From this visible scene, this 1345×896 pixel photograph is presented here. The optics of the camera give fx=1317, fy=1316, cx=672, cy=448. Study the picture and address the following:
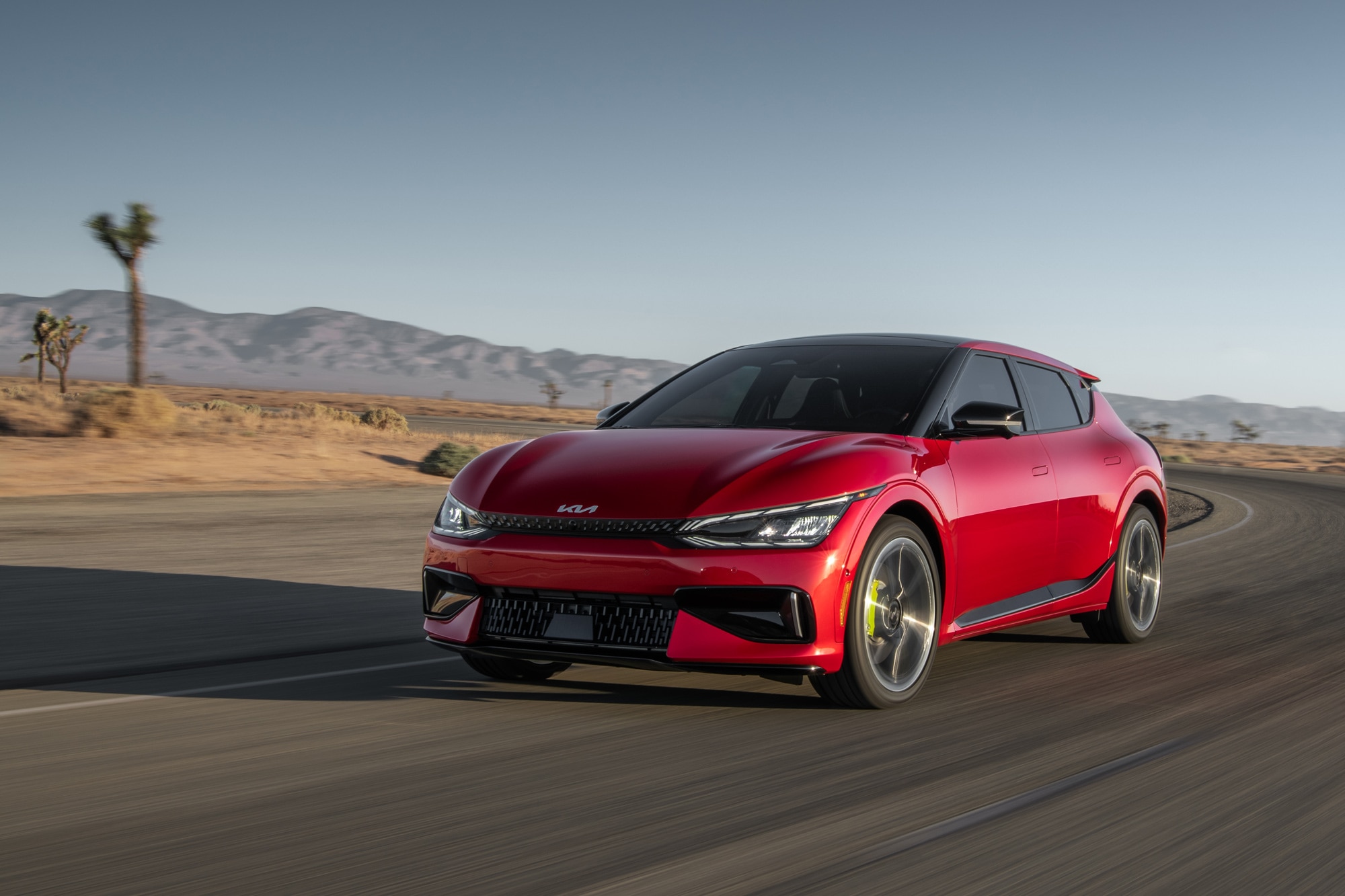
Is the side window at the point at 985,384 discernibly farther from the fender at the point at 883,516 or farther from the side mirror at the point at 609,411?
the side mirror at the point at 609,411

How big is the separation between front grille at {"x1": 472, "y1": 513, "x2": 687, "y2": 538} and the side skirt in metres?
1.64

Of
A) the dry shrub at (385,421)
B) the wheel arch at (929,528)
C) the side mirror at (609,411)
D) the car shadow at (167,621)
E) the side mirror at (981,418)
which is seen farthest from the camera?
the dry shrub at (385,421)

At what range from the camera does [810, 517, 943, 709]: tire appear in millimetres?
5391

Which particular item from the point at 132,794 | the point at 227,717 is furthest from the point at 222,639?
the point at 132,794

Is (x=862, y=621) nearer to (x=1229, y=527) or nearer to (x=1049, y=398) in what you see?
(x=1049, y=398)

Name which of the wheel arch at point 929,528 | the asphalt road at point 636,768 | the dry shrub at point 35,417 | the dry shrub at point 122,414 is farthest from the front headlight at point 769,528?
the dry shrub at point 35,417

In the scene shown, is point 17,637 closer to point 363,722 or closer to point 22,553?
point 363,722

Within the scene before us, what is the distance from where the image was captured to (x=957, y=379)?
21.3ft

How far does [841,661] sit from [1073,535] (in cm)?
226

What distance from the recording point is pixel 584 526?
5219 mm

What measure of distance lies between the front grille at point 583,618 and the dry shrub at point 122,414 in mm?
20888

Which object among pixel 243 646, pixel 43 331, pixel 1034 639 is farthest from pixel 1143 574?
pixel 43 331

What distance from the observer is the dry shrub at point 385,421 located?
145ft

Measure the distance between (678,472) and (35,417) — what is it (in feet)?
78.9
